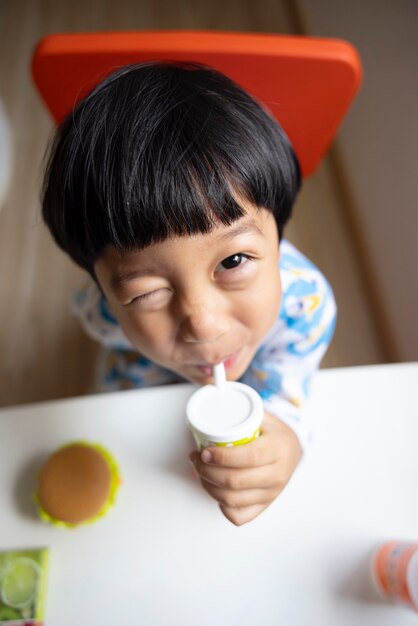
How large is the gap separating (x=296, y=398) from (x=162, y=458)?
0.16 m

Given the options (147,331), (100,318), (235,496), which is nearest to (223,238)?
(147,331)

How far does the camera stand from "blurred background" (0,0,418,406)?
108 cm

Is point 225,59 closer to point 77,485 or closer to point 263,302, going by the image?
point 263,302

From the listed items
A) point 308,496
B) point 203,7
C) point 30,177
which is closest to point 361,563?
point 308,496

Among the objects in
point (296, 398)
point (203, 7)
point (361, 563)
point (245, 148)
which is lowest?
point (361, 563)

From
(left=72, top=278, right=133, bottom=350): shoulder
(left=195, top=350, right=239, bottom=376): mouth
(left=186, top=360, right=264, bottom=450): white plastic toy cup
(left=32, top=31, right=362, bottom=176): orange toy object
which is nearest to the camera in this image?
(left=186, top=360, right=264, bottom=450): white plastic toy cup

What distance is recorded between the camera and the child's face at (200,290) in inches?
17.5

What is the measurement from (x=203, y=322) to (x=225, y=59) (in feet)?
1.24

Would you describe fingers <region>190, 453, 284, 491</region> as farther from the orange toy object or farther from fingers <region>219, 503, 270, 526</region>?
the orange toy object

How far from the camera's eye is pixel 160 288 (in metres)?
0.46

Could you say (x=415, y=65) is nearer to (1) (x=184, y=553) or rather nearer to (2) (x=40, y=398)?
(1) (x=184, y=553)

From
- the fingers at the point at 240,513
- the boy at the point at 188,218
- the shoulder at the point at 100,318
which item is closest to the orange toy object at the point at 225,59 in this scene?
the boy at the point at 188,218

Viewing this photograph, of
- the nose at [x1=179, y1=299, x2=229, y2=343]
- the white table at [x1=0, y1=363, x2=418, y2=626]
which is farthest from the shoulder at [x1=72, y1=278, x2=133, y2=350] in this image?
the nose at [x1=179, y1=299, x2=229, y2=343]

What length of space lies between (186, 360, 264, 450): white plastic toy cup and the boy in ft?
0.12
